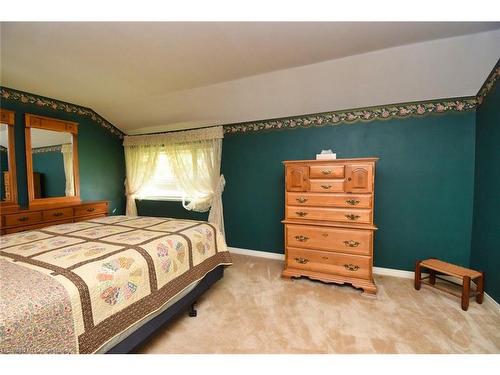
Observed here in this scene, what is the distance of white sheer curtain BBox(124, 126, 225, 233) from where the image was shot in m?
3.69

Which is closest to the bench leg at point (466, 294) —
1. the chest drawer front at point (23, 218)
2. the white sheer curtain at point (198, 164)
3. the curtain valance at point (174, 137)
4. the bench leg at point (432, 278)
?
the bench leg at point (432, 278)

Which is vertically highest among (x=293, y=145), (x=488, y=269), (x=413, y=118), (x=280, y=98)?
(x=280, y=98)

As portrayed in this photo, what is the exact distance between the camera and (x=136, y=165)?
4.25m

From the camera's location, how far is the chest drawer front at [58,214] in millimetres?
2828

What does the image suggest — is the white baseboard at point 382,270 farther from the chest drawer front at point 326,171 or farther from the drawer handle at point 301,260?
the chest drawer front at point 326,171

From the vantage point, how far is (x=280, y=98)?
9.73ft

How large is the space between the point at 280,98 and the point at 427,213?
7.63 feet

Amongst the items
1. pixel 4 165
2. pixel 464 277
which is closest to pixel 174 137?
pixel 4 165

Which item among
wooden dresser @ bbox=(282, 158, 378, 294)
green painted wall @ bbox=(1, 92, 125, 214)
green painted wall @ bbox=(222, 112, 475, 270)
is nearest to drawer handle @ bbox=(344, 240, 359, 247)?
wooden dresser @ bbox=(282, 158, 378, 294)

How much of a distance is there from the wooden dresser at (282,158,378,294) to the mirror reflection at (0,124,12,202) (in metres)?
3.50

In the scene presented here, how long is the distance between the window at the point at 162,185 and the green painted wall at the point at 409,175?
182 centimetres

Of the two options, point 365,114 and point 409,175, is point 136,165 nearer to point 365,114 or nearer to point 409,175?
point 365,114
